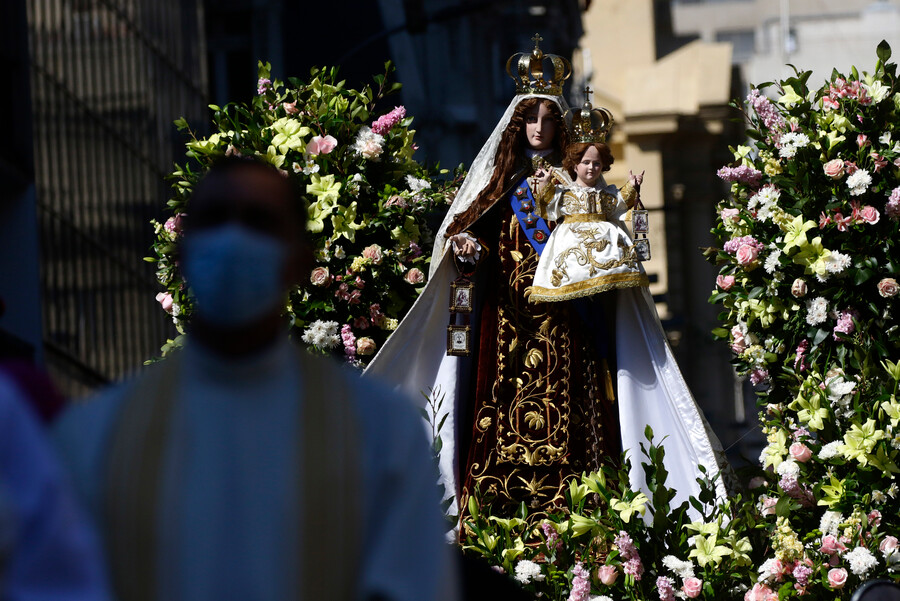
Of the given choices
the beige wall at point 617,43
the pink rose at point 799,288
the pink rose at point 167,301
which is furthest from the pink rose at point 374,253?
the beige wall at point 617,43

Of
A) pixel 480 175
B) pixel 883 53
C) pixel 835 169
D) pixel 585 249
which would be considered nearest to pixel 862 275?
pixel 835 169

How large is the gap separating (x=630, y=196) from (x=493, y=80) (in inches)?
726

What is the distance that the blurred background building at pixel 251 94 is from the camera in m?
16.2

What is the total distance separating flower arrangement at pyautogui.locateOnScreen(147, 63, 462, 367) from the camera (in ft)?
24.9

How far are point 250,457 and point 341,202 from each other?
4694 millimetres

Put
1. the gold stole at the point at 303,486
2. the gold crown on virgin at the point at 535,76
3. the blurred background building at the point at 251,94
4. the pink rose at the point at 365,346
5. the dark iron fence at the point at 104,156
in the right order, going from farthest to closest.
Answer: the dark iron fence at the point at 104,156, the blurred background building at the point at 251,94, the pink rose at the point at 365,346, the gold crown on virgin at the point at 535,76, the gold stole at the point at 303,486

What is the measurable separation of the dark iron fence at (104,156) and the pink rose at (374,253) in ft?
28.5

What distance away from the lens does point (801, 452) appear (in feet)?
21.0

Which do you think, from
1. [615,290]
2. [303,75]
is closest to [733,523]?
[615,290]

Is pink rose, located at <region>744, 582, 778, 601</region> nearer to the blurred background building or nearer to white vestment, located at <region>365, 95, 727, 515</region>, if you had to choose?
white vestment, located at <region>365, 95, 727, 515</region>

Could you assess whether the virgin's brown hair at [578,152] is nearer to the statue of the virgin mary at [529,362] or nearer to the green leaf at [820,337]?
the statue of the virgin mary at [529,362]

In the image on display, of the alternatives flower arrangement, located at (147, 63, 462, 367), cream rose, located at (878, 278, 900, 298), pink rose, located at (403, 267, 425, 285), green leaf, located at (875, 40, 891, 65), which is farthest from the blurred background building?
cream rose, located at (878, 278, 900, 298)

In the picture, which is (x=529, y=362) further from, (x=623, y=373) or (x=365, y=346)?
(x=365, y=346)

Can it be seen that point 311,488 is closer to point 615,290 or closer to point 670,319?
point 615,290
